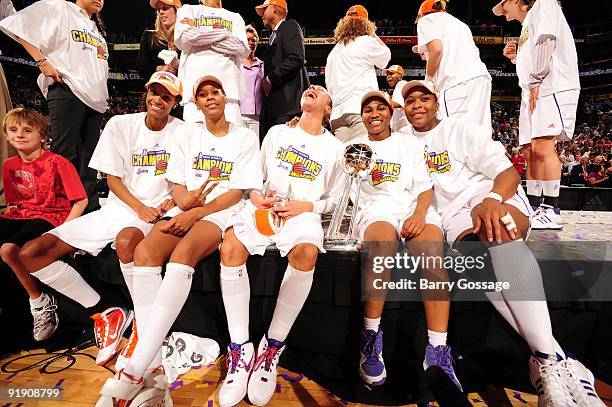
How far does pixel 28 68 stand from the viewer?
16844 millimetres

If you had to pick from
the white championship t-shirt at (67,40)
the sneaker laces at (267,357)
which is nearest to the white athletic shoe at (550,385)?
the sneaker laces at (267,357)

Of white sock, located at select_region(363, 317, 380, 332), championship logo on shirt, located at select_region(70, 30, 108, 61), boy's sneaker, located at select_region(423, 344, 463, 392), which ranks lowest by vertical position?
boy's sneaker, located at select_region(423, 344, 463, 392)

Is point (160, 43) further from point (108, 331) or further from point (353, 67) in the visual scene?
point (108, 331)

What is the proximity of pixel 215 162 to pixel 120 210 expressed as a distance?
669 millimetres

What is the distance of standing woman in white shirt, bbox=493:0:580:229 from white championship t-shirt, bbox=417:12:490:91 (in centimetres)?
37

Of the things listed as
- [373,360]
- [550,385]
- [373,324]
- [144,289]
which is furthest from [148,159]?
[550,385]

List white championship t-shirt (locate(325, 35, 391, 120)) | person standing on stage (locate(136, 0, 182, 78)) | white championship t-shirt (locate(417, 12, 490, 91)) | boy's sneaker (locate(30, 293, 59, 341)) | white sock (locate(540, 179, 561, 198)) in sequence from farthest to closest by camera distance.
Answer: white championship t-shirt (locate(325, 35, 391, 120)) → person standing on stage (locate(136, 0, 182, 78)) → white championship t-shirt (locate(417, 12, 490, 91)) → white sock (locate(540, 179, 561, 198)) → boy's sneaker (locate(30, 293, 59, 341))

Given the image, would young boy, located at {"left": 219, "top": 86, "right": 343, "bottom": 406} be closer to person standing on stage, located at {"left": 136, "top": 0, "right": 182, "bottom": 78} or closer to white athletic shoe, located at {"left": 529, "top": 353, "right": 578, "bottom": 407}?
white athletic shoe, located at {"left": 529, "top": 353, "right": 578, "bottom": 407}

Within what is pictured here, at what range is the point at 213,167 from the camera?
7.37 ft

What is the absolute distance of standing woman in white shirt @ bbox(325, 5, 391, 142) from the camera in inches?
135

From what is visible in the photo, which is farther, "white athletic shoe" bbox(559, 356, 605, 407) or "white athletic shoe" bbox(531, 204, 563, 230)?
"white athletic shoe" bbox(531, 204, 563, 230)

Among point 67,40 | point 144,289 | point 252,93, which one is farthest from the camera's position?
point 252,93

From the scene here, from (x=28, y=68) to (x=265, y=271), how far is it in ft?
65.5

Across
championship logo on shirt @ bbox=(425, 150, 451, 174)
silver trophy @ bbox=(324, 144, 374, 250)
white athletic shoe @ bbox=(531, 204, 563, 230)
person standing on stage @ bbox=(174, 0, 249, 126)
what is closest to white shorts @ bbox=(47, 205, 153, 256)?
person standing on stage @ bbox=(174, 0, 249, 126)
